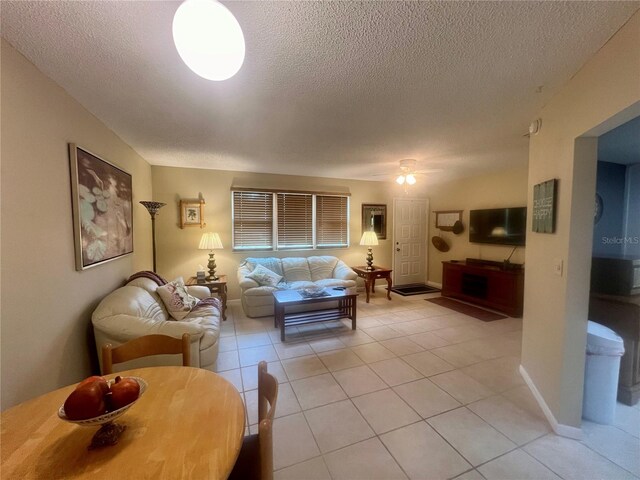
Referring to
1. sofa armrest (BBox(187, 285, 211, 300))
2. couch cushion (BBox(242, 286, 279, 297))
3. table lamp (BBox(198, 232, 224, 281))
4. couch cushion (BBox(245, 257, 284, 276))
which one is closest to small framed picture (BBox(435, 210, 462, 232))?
couch cushion (BBox(245, 257, 284, 276))

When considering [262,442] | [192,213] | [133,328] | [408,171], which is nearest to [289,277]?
[192,213]

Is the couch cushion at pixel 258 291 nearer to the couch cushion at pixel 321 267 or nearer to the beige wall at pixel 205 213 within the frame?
the beige wall at pixel 205 213

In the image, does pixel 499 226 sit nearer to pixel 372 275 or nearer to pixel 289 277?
pixel 372 275

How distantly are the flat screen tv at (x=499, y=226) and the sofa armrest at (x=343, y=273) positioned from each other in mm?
2390

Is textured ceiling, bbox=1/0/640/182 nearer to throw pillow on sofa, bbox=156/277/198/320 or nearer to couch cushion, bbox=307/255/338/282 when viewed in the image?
throw pillow on sofa, bbox=156/277/198/320

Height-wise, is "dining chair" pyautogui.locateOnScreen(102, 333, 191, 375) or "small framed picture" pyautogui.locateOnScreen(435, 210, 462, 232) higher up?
"small framed picture" pyautogui.locateOnScreen(435, 210, 462, 232)

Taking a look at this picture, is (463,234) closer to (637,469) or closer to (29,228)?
(637,469)

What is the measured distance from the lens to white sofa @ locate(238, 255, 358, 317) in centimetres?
390

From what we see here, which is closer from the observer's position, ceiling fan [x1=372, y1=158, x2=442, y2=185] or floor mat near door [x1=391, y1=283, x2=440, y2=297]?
ceiling fan [x1=372, y1=158, x2=442, y2=185]

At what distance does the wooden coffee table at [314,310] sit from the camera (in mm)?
3275

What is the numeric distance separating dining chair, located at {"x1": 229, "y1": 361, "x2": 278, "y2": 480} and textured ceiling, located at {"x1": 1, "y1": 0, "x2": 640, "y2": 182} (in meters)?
1.56

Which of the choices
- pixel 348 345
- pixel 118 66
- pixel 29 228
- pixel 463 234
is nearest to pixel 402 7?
pixel 118 66

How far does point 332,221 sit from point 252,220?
1594mm

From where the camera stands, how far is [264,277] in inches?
159
